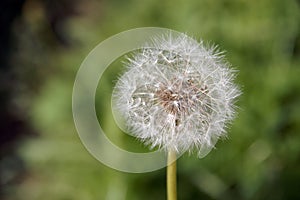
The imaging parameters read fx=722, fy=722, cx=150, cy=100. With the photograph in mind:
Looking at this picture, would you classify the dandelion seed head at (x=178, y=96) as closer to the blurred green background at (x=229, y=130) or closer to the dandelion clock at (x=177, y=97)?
the dandelion clock at (x=177, y=97)

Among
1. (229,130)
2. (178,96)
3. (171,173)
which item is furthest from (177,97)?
(229,130)

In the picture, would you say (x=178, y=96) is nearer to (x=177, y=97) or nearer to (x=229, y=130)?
(x=177, y=97)

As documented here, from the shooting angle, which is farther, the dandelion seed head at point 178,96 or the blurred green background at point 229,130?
the blurred green background at point 229,130

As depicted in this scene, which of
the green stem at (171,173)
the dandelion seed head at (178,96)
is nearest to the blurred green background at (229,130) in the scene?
the dandelion seed head at (178,96)

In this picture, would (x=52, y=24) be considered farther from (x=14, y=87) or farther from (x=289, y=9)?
(x=289, y=9)

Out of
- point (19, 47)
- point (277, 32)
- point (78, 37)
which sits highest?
point (19, 47)

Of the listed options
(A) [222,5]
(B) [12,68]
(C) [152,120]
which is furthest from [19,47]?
(C) [152,120]
